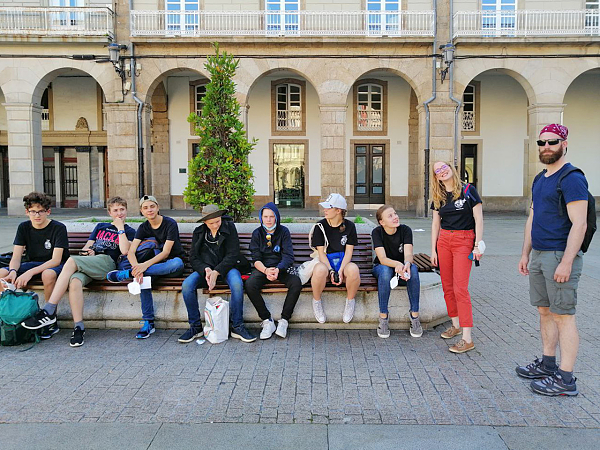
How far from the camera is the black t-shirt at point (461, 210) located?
15.9 feet

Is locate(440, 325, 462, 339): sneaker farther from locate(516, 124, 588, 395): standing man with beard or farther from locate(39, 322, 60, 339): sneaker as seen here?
locate(39, 322, 60, 339): sneaker

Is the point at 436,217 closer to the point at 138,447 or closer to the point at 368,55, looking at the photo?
the point at 138,447

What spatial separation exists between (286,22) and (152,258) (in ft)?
55.6

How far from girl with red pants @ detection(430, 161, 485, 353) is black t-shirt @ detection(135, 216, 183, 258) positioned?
2.86 meters

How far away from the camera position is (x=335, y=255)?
5551mm

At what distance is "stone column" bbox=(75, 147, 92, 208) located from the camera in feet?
83.3

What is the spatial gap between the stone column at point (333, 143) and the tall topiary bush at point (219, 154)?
460 inches

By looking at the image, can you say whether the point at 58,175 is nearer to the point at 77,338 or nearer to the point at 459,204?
the point at 77,338

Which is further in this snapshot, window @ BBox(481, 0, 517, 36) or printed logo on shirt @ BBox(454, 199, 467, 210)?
window @ BBox(481, 0, 517, 36)

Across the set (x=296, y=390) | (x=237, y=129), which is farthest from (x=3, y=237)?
(x=296, y=390)

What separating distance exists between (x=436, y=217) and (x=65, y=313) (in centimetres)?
408

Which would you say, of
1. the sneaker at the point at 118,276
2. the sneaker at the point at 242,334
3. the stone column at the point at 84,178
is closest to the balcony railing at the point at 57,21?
the stone column at the point at 84,178

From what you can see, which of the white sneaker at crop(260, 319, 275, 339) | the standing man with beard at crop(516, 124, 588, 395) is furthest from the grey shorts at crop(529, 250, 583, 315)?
the white sneaker at crop(260, 319, 275, 339)

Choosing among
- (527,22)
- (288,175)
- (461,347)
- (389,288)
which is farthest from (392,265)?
(288,175)
